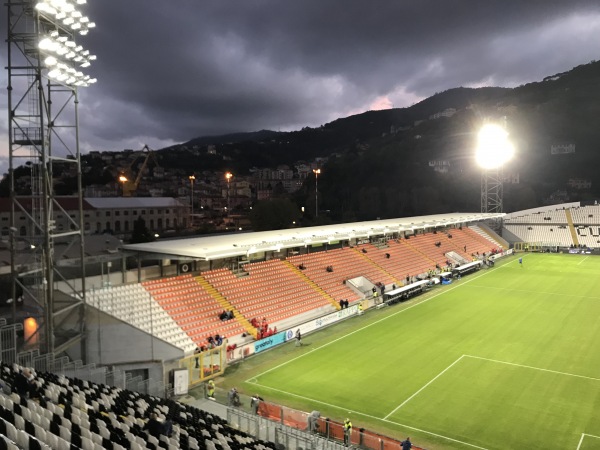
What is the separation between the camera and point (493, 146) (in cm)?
6962

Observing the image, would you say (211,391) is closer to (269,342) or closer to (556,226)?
(269,342)

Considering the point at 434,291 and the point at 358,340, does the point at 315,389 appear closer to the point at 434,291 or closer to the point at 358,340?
the point at 358,340

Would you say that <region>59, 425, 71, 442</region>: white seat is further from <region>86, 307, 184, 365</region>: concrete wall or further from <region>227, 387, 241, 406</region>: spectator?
<region>86, 307, 184, 365</region>: concrete wall

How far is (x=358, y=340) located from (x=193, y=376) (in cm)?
972

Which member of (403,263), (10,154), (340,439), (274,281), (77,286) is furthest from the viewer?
(403,263)

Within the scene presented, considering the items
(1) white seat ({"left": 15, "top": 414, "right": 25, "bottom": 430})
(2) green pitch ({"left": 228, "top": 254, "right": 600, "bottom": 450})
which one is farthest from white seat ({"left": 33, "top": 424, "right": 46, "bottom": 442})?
(2) green pitch ({"left": 228, "top": 254, "right": 600, "bottom": 450})

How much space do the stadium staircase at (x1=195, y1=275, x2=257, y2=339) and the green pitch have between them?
218 cm

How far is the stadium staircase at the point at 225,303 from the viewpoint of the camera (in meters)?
25.3

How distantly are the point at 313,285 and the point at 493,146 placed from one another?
1918 inches

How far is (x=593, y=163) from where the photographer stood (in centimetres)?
11988


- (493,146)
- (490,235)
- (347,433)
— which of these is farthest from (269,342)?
(493,146)

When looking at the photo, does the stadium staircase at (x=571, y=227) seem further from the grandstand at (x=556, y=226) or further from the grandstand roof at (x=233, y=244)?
the grandstand roof at (x=233, y=244)

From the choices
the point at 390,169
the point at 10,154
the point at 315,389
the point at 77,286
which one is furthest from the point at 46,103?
the point at 390,169

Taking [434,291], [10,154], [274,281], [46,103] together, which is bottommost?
[434,291]
